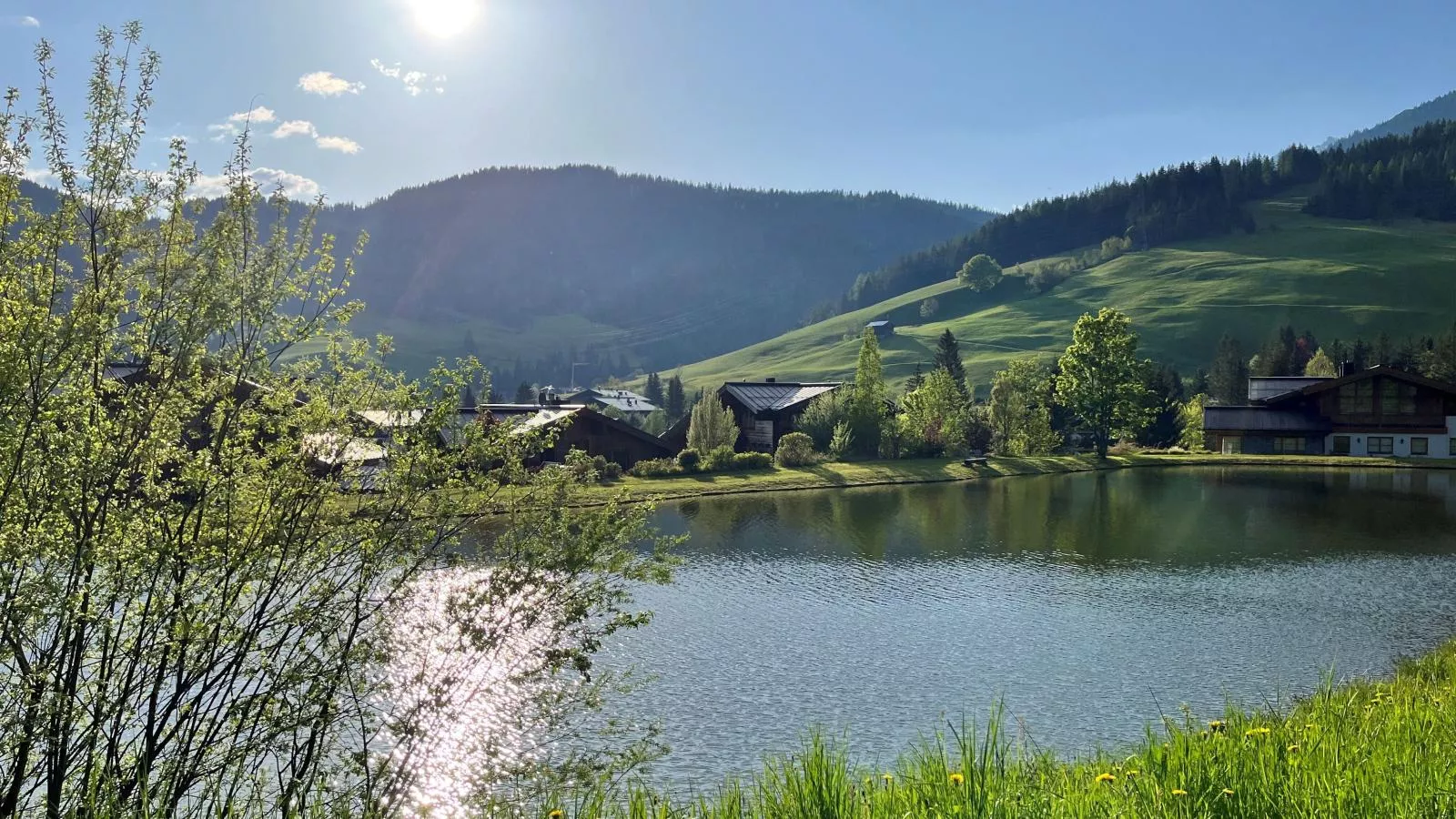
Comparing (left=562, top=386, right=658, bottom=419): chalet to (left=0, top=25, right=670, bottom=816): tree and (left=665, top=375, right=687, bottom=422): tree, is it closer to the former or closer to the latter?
(left=665, top=375, right=687, bottom=422): tree

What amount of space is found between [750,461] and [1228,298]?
129m

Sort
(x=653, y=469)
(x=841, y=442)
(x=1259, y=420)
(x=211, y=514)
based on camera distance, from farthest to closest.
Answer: (x=1259, y=420) → (x=841, y=442) → (x=653, y=469) → (x=211, y=514)

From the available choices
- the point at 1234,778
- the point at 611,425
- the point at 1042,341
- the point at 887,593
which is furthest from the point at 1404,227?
the point at 1234,778

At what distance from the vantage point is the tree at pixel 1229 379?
10938 centimetres

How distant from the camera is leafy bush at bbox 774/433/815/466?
67125 millimetres

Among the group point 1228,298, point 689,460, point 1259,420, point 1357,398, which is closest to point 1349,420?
point 1357,398

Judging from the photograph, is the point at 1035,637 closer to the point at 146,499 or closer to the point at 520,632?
the point at 520,632

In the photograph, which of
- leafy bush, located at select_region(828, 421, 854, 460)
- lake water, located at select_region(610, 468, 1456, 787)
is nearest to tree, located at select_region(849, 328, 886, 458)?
leafy bush, located at select_region(828, 421, 854, 460)

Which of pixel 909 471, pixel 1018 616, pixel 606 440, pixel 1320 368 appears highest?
pixel 606 440

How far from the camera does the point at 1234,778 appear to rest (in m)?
7.12

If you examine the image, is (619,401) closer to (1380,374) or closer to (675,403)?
(675,403)

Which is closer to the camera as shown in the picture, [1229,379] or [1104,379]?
[1104,379]

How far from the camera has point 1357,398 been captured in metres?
76.3

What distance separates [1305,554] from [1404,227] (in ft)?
603
